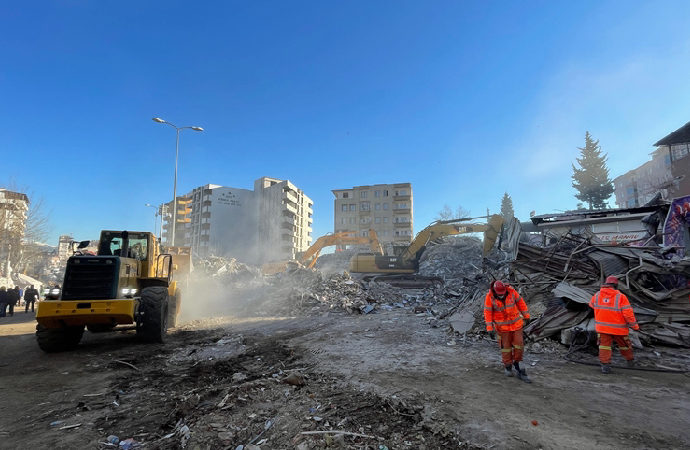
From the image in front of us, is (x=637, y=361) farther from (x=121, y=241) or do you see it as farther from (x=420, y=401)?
(x=121, y=241)

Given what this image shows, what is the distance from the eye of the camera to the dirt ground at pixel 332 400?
3.15 meters

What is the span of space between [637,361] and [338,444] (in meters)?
6.06

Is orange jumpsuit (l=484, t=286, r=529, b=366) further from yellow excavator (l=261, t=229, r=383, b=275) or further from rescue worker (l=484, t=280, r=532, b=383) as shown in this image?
yellow excavator (l=261, t=229, r=383, b=275)

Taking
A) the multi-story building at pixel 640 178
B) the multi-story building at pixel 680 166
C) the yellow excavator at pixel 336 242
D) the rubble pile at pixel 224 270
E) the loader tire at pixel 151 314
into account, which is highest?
the multi-story building at pixel 640 178

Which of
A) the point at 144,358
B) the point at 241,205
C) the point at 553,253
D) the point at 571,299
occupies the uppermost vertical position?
the point at 241,205

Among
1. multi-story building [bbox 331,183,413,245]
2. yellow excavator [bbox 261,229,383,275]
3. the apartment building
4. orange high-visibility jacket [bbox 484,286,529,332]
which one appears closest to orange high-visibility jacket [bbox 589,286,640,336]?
orange high-visibility jacket [bbox 484,286,529,332]

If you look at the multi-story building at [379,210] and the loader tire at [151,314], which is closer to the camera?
the loader tire at [151,314]

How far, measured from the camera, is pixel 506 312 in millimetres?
5246

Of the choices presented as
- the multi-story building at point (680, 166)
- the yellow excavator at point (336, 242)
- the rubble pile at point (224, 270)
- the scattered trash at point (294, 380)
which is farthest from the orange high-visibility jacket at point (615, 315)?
→ the multi-story building at point (680, 166)

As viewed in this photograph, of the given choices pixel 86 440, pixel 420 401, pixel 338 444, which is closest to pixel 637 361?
pixel 420 401

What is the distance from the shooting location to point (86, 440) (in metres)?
3.27

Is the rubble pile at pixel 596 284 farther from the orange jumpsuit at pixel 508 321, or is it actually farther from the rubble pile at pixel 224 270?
the rubble pile at pixel 224 270

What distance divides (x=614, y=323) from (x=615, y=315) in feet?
0.45

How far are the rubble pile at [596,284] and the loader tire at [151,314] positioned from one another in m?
8.64
